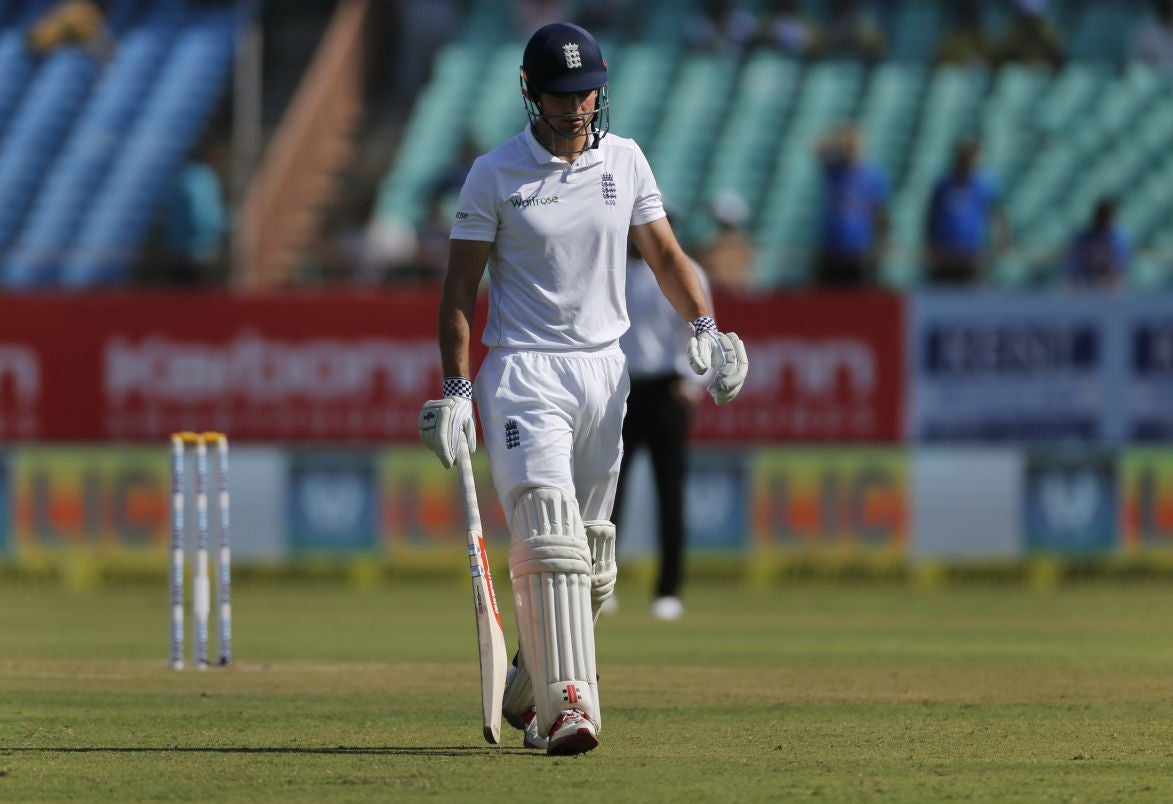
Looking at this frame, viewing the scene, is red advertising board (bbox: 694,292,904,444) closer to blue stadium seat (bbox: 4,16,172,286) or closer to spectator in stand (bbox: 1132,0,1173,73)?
spectator in stand (bbox: 1132,0,1173,73)

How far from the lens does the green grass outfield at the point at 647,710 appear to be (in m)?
6.54

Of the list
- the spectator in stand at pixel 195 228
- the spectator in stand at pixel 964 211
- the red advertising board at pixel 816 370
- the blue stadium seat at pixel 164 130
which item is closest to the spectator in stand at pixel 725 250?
the red advertising board at pixel 816 370

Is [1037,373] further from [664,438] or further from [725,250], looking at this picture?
[664,438]

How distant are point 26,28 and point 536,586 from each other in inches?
794

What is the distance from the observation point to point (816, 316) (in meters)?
18.5

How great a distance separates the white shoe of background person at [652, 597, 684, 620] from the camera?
1398cm

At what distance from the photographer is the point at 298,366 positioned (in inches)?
743

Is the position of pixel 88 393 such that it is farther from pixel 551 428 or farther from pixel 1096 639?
pixel 551 428

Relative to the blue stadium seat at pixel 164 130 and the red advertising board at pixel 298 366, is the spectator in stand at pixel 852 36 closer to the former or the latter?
the red advertising board at pixel 298 366

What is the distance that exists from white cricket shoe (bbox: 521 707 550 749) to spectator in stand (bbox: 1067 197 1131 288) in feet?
38.9

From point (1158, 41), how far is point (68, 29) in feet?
38.9

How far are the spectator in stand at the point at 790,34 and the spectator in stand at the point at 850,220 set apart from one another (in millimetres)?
4528

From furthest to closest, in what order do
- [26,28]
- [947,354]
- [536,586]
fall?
[26,28]
[947,354]
[536,586]

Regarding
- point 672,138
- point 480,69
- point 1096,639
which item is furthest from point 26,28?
point 1096,639
